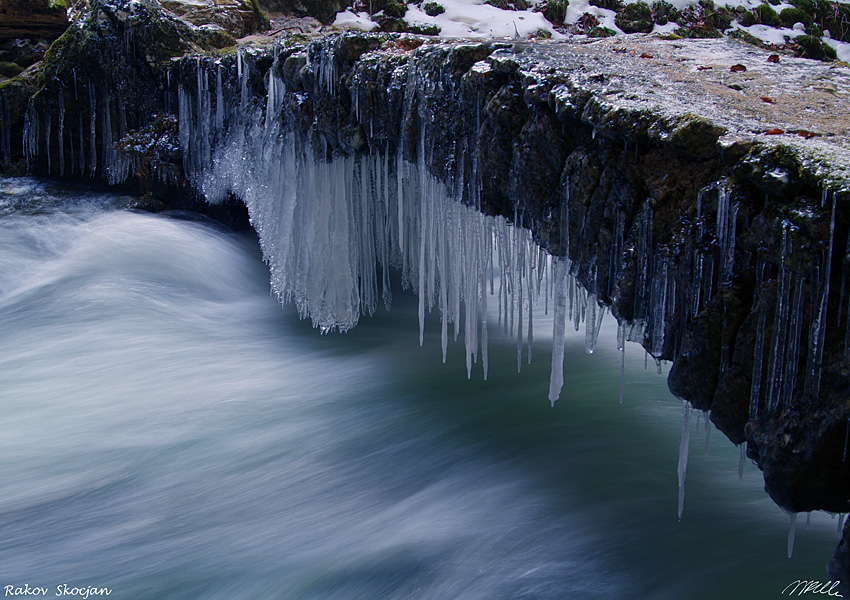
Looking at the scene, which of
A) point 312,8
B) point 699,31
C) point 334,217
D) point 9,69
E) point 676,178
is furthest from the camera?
point 312,8

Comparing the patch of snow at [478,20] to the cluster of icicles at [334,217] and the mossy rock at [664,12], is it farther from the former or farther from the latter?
the cluster of icicles at [334,217]

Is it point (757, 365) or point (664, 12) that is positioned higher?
point (664, 12)

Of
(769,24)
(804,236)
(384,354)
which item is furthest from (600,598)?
(769,24)

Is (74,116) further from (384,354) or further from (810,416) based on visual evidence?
(810,416)

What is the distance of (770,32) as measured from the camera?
12.2 meters

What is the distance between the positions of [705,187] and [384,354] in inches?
152

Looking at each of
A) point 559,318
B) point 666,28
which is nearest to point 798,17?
point 666,28

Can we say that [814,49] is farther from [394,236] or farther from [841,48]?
[394,236]

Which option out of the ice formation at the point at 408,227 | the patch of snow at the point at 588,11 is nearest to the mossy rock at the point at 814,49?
the patch of snow at the point at 588,11

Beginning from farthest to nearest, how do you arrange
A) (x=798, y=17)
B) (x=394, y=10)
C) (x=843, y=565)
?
(x=394, y=10) < (x=798, y=17) < (x=843, y=565)

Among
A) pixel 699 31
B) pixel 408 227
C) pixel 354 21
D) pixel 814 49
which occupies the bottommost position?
pixel 408 227

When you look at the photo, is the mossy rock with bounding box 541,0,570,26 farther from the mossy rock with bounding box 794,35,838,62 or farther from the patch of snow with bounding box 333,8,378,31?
the mossy rock with bounding box 794,35,838,62
